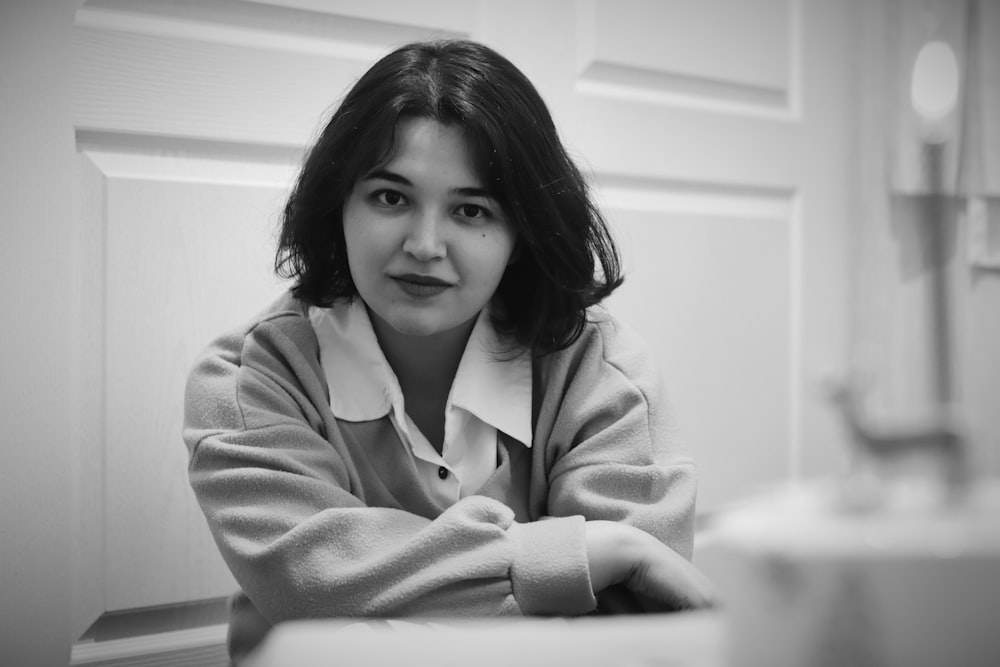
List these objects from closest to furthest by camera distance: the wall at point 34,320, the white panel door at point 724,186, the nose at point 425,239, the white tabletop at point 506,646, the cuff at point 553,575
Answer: the white tabletop at point 506,646 < the cuff at point 553,575 < the nose at point 425,239 < the wall at point 34,320 < the white panel door at point 724,186

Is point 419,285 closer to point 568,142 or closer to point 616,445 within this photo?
point 616,445

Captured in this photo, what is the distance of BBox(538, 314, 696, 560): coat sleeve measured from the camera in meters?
0.72

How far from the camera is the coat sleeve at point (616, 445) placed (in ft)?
2.36

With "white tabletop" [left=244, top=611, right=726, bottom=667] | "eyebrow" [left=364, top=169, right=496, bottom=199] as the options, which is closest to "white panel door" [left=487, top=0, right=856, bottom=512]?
"eyebrow" [left=364, top=169, right=496, bottom=199]

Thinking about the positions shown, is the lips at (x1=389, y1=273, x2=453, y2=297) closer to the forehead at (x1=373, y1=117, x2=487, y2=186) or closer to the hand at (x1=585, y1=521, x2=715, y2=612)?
the forehead at (x1=373, y1=117, x2=487, y2=186)

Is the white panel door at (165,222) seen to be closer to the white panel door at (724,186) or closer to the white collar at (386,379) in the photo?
the white collar at (386,379)

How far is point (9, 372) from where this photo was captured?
0.83 m

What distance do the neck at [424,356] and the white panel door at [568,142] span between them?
19 cm

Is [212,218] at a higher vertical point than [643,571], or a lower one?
higher

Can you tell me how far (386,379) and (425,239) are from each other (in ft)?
0.51

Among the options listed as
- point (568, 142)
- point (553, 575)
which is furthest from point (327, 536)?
point (568, 142)

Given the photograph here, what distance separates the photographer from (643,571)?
2.09 feet

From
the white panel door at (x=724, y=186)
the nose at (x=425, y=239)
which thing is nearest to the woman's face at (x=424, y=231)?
the nose at (x=425, y=239)

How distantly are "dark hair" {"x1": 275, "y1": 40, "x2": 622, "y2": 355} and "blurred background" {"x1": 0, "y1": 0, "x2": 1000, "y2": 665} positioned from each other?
0.44 ft
